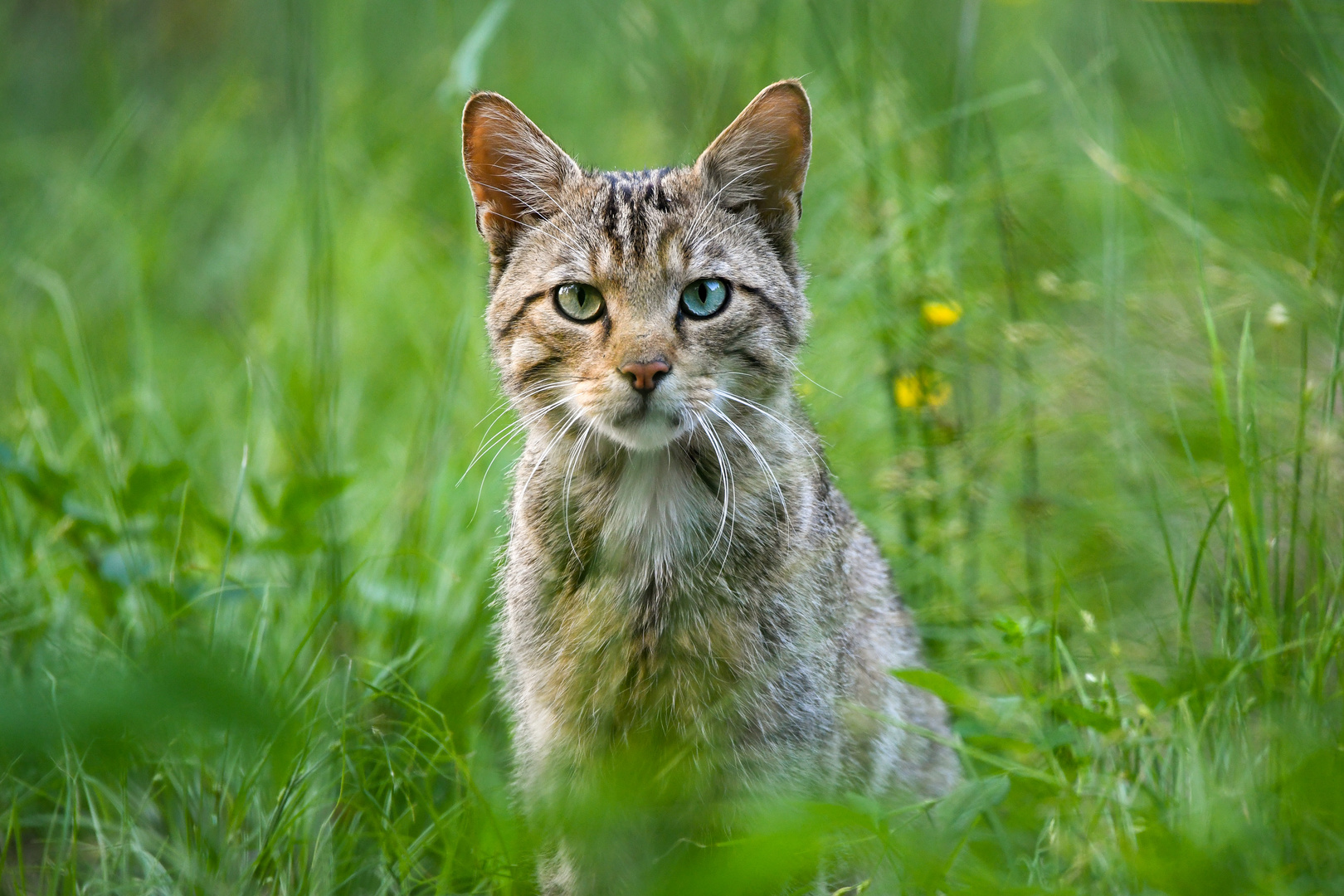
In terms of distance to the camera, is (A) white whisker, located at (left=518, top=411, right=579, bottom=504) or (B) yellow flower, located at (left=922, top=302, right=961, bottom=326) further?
(B) yellow flower, located at (left=922, top=302, right=961, bottom=326)

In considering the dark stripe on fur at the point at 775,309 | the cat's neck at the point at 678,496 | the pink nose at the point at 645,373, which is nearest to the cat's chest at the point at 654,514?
the cat's neck at the point at 678,496

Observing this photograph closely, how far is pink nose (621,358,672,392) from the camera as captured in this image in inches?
100

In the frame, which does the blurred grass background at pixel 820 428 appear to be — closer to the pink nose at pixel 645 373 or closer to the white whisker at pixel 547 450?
the white whisker at pixel 547 450

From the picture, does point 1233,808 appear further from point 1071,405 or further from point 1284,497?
point 1071,405

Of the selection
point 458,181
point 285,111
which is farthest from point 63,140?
point 458,181

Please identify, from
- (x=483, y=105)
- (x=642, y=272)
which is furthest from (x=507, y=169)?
(x=642, y=272)

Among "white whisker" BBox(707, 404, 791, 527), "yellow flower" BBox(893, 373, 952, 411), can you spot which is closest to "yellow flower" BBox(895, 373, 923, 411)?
"yellow flower" BBox(893, 373, 952, 411)

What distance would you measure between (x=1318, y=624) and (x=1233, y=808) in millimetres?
703

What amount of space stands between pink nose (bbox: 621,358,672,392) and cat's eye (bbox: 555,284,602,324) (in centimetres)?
33

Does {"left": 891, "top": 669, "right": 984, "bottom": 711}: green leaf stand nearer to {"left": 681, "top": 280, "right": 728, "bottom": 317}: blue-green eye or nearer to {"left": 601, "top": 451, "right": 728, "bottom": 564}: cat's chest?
{"left": 601, "top": 451, "right": 728, "bottom": 564}: cat's chest

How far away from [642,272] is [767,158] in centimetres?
56

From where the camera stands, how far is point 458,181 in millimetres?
5723

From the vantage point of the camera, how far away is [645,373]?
254 centimetres

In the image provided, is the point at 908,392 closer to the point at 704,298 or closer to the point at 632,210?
the point at 704,298
